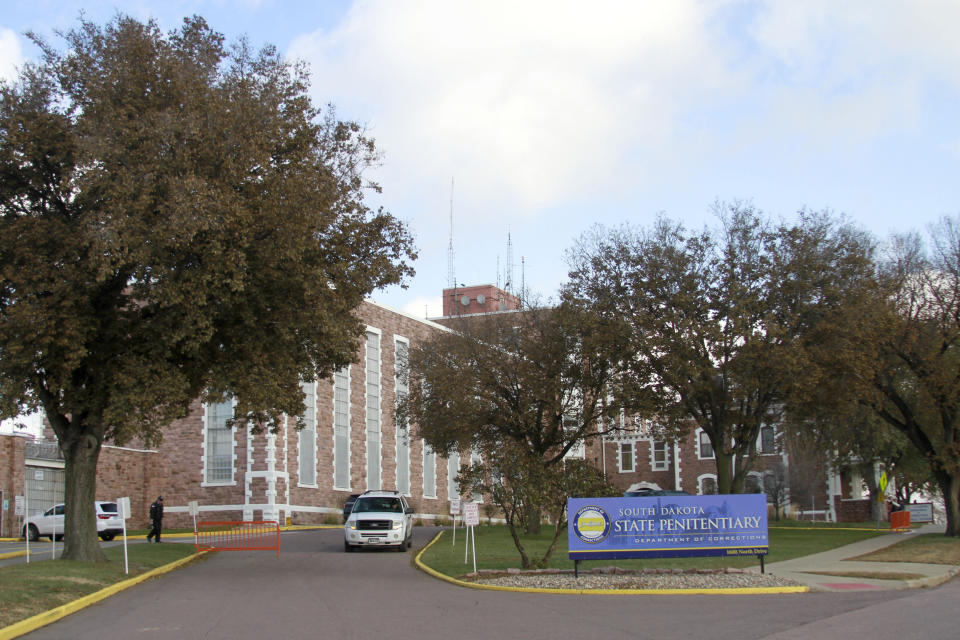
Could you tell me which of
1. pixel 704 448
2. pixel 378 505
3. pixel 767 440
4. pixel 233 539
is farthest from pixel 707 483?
pixel 233 539

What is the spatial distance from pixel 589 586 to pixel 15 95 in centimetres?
1586

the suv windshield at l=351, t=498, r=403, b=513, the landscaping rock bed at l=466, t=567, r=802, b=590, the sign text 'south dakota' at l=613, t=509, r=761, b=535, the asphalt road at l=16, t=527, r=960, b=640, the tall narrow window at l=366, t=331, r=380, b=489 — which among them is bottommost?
the landscaping rock bed at l=466, t=567, r=802, b=590

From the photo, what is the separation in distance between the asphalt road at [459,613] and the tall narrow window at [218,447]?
2533 cm

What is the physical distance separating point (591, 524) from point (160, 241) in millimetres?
10154

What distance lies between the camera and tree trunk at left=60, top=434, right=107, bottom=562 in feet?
69.5

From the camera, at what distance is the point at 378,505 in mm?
29172

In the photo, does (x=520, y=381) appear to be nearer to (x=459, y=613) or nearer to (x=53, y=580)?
(x=53, y=580)

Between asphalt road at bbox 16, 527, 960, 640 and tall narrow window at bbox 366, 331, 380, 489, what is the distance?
32107mm

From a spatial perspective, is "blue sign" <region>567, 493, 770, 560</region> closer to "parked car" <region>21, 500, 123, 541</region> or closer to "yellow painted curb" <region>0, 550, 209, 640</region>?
"yellow painted curb" <region>0, 550, 209, 640</region>

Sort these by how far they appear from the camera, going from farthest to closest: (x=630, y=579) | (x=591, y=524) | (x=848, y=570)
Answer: (x=848, y=570) < (x=591, y=524) < (x=630, y=579)

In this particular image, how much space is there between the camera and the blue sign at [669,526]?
18734mm

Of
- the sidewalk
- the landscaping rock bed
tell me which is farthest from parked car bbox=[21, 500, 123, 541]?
the sidewalk

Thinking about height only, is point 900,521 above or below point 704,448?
below

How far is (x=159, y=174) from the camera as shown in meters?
18.9
